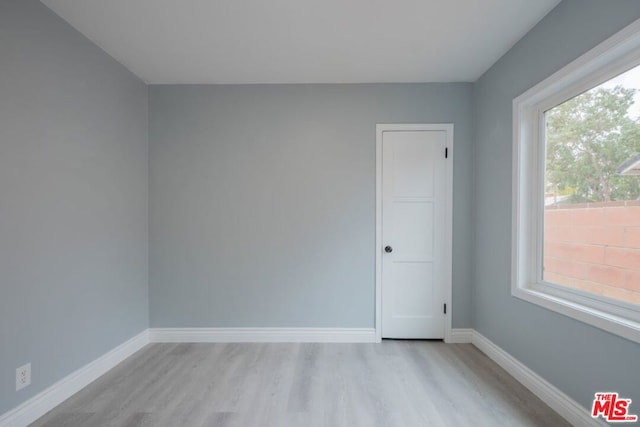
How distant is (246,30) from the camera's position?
2162 mm

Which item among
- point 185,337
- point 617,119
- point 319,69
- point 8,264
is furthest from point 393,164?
point 8,264

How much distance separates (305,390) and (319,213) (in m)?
1.58

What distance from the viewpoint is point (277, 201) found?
303 cm

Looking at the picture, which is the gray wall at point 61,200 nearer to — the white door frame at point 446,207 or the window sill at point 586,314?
the white door frame at point 446,207

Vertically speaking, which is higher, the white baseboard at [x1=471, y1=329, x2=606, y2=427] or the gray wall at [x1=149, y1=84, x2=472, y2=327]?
the gray wall at [x1=149, y1=84, x2=472, y2=327]

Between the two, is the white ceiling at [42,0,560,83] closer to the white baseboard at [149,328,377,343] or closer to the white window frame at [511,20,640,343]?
the white window frame at [511,20,640,343]

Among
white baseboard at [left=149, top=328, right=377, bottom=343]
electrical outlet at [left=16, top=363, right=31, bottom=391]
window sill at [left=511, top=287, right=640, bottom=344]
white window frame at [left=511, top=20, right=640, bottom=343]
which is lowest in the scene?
white baseboard at [left=149, top=328, right=377, bottom=343]

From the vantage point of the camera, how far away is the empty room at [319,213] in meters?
1.75

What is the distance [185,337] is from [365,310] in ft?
6.20

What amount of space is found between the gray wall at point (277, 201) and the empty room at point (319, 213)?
0.08ft

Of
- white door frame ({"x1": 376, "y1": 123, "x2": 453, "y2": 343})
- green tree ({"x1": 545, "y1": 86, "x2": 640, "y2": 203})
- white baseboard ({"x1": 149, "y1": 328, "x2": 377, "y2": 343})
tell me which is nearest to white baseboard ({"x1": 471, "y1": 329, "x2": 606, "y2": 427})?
white door frame ({"x1": 376, "y1": 123, "x2": 453, "y2": 343})

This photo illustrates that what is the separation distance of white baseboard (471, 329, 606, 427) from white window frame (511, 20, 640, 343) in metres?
0.53

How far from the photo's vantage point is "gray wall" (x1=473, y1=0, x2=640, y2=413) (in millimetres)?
1561

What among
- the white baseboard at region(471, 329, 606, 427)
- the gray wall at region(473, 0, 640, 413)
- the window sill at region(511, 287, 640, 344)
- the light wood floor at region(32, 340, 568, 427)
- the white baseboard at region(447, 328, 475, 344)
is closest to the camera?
the window sill at region(511, 287, 640, 344)
